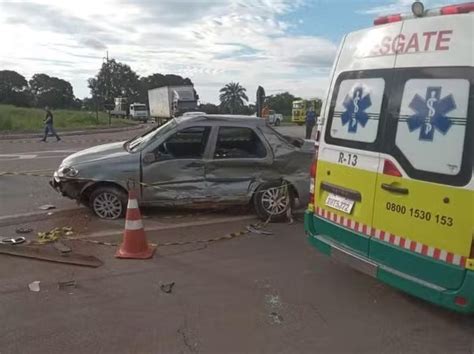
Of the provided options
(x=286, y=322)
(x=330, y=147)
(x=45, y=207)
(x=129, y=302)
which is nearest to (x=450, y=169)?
(x=330, y=147)

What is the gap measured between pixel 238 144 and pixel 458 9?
426cm

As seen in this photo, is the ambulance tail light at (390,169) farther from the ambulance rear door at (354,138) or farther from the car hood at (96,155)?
the car hood at (96,155)

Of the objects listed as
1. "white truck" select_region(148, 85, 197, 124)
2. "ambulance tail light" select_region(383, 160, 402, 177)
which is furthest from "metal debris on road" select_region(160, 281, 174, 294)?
"white truck" select_region(148, 85, 197, 124)

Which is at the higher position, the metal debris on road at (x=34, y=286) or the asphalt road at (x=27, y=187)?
the asphalt road at (x=27, y=187)

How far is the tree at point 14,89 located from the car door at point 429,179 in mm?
95358

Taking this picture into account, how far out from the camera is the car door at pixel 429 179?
349 cm

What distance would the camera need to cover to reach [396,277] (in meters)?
4.02

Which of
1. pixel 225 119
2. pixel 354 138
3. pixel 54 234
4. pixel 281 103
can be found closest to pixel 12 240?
pixel 54 234

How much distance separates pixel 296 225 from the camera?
7.19 m

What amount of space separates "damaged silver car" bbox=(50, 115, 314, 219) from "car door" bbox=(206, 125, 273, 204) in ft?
0.05

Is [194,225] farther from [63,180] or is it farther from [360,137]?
[360,137]

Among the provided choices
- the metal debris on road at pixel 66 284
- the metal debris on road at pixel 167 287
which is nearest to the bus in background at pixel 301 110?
the metal debris on road at pixel 167 287

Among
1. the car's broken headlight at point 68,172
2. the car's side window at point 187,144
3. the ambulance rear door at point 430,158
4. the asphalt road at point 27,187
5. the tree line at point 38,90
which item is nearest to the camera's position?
the ambulance rear door at point 430,158

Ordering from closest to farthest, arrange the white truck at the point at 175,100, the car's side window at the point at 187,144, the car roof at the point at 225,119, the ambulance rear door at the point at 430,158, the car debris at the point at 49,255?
the ambulance rear door at the point at 430,158
the car debris at the point at 49,255
the car's side window at the point at 187,144
the car roof at the point at 225,119
the white truck at the point at 175,100
